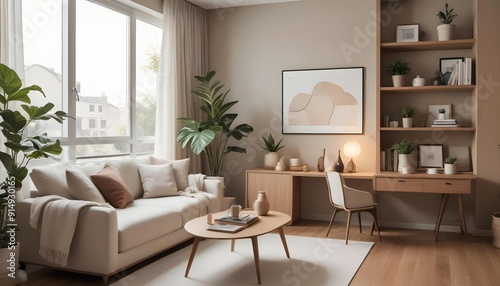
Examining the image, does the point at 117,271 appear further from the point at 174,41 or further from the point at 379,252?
the point at 174,41

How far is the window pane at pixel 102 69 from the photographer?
467 cm

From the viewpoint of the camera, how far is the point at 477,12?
196 inches

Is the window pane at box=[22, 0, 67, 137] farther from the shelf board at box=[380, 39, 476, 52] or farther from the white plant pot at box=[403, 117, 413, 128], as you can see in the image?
the white plant pot at box=[403, 117, 413, 128]

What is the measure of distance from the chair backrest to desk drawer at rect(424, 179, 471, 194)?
0.92 m

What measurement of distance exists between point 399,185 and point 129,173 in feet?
9.43

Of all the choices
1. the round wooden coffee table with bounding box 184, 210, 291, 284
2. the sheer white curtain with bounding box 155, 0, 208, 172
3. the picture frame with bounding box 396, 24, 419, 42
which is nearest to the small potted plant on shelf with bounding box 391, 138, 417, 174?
the picture frame with bounding box 396, 24, 419, 42

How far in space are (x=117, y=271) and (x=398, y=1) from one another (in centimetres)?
434

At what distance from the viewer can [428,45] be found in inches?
205

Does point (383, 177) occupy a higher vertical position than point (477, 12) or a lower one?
lower

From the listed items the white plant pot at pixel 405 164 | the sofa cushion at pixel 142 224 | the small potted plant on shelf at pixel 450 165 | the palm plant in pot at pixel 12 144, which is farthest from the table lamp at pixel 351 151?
the palm plant in pot at pixel 12 144

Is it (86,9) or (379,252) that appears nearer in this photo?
(379,252)

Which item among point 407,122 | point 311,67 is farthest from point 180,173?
point 407,122

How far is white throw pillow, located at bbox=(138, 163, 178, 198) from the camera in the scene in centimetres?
483

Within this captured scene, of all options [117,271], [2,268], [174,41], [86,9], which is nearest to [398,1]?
[174,41]
